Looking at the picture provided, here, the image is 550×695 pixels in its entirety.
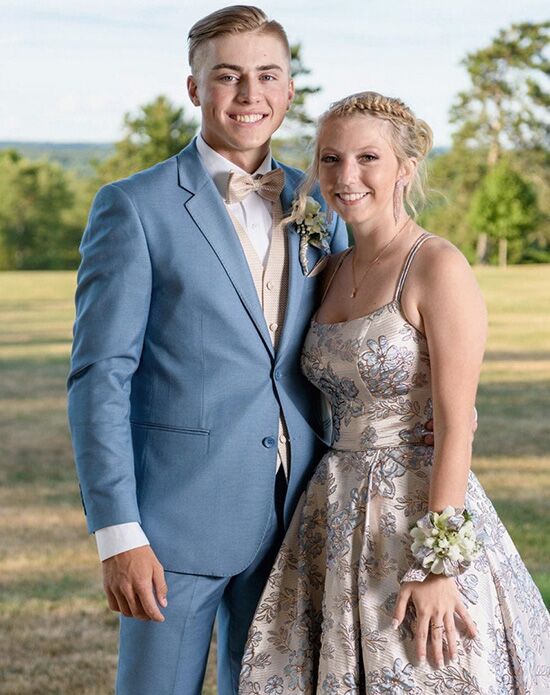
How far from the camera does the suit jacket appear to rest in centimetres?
229

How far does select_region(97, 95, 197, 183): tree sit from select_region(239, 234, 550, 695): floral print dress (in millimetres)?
27712

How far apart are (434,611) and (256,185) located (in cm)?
99

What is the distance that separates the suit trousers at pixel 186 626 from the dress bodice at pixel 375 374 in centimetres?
Answer: 22

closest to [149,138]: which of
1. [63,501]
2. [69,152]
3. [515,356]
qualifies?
[69,152]

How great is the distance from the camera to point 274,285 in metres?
2.47

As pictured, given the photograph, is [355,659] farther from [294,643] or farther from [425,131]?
[425,131]

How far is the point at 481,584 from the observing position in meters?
2.29

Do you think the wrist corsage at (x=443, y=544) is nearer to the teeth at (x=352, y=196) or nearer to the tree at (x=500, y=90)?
the teeth at (x=352, y=196)

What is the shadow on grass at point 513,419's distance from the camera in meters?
8.69

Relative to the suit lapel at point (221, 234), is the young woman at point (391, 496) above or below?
below

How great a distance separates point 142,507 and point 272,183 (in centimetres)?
77

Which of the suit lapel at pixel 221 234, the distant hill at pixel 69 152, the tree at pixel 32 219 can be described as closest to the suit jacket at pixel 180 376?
the suit lapel at pixel 221 234

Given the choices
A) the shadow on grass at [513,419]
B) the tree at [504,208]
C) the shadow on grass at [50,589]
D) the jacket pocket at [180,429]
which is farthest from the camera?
the tree at [504,208]

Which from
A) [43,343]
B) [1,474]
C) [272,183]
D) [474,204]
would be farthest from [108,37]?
[272,183]
